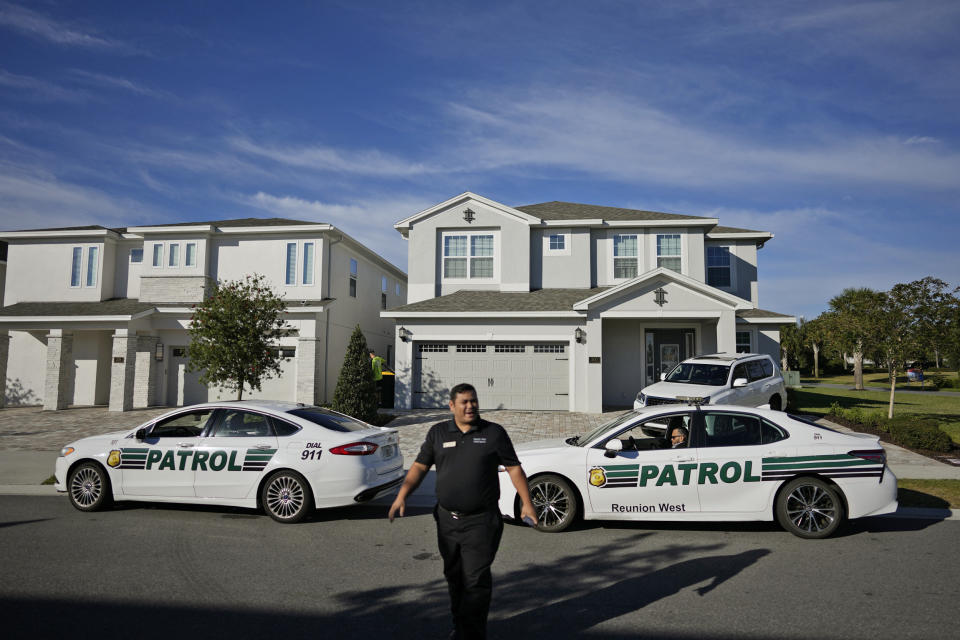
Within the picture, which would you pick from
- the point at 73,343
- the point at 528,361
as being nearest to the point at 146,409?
the point at 73,343

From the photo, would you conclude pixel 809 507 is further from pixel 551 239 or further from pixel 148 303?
pixel 148 303

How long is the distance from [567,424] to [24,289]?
Result: 2169 cm

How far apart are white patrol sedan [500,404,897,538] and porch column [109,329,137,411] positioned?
57.5ft

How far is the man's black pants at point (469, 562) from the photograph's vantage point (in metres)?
3.59

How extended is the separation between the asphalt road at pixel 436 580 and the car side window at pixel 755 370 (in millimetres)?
6509

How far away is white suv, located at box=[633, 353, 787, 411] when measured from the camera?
12.4 meters

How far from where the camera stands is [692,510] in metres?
6.56

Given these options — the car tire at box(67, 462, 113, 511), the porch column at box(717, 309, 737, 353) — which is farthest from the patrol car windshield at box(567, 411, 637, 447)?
the porch column at box(717, 309, 737, 353)

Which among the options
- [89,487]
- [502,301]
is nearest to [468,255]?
[502,301]

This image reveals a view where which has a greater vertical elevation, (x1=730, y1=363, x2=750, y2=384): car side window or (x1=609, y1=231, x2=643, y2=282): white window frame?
(x1=609, y1=231, x2=643, y2=282): white window frame

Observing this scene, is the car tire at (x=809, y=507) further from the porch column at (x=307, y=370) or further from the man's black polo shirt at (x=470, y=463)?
the porch column at (x=307, y=370)

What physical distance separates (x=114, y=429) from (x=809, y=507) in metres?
16.7

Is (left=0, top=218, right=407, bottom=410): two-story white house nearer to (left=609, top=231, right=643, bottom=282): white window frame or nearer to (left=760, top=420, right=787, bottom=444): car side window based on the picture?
(left=609, top=231, right=643, bottom=282): white window frame

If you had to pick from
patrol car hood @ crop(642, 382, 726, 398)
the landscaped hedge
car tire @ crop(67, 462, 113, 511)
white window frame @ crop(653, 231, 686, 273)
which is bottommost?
car tire @ crop(67, 462, 113, 511)
